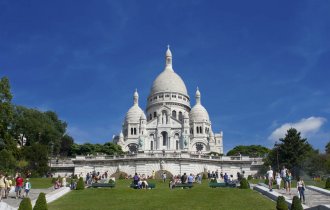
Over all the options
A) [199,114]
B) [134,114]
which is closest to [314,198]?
[199,114]

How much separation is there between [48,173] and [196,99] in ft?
234

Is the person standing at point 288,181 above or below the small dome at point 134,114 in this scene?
below

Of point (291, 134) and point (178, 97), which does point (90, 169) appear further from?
point (178, 97)

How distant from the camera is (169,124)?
114 m

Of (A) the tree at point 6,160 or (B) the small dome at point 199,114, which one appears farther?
(B) the small dome at point 199,114

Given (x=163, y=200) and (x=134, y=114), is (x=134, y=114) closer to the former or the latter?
(x=134, y=114)

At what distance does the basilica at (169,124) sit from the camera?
364 feet

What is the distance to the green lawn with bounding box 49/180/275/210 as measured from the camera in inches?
977

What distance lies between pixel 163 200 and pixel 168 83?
336 feet

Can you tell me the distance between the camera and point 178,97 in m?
128

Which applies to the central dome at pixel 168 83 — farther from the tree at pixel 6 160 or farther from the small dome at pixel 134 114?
the tree at pixel 6 160

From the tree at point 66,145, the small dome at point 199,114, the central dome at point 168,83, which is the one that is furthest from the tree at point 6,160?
the central dome at point 168,83

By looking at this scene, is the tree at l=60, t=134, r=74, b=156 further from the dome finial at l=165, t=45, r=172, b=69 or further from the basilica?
the dome finial at l=165, t=45, r=172, b=69

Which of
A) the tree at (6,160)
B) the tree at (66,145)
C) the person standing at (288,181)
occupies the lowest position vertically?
the person standing at (288,181)
